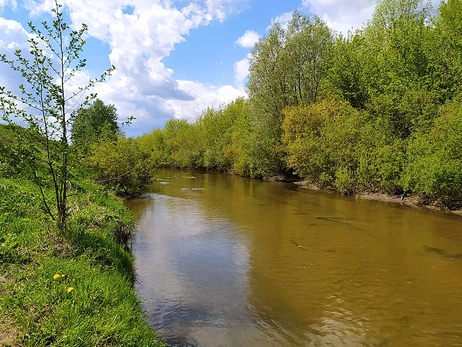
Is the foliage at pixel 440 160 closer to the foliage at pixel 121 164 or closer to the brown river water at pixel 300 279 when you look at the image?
the brown river water at pixel 300 279

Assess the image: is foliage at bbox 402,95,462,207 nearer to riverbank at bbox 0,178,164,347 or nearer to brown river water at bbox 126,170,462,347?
brown river water at bbox 126,170,462,347

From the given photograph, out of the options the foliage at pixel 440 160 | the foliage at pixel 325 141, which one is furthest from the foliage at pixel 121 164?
the foliage at pixel 440 160

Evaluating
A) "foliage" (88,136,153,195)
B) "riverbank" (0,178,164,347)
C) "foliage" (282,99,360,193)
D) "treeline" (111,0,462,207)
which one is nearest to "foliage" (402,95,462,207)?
"treeline" (111,0,462,207)

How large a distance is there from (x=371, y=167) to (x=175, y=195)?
15.9 metres

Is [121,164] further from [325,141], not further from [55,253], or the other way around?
[55,253]

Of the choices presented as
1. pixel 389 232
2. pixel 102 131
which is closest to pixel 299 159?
pixel 389 232

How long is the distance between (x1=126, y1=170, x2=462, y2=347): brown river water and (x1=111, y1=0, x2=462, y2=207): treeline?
6.24 m

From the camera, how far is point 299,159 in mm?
35500

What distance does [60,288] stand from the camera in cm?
486

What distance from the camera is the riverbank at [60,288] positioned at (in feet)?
13.4

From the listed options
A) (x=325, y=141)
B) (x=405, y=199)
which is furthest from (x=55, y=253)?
(x=325, y=141)

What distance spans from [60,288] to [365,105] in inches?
1250

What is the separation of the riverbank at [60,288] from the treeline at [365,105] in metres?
21.4

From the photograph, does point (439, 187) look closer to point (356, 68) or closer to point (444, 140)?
point (444, 140)
